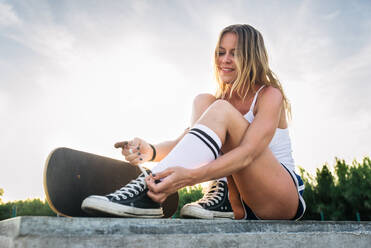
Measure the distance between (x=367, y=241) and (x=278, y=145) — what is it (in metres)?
0.69

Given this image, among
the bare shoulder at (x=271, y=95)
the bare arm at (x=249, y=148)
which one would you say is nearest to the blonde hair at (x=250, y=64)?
the bare shoulder at (x=271, y=95)

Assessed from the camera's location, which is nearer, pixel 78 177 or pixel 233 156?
pixel 233 156

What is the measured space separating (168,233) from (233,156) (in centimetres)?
54

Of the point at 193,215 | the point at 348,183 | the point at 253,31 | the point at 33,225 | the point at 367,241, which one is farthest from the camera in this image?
the point at 348,183

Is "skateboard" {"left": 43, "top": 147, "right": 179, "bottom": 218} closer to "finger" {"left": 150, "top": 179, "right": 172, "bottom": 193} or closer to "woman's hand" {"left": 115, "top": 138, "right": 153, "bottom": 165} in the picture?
"woman's hand" {"left": 115, "top": 138, "right": 153, "bottom": 165}

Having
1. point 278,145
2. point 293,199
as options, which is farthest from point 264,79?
point 293,199

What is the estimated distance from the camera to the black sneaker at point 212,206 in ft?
5.38

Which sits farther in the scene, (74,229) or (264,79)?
(264,79)

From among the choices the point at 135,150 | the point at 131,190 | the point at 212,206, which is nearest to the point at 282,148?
the point at 212,206

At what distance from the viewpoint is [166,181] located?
5.02 ft

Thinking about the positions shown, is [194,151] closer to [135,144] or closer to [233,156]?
[233,156]

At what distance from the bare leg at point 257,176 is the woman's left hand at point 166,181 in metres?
0.27

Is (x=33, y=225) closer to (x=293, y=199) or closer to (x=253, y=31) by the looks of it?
(x=293, y=199)

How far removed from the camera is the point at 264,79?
2197 mm
